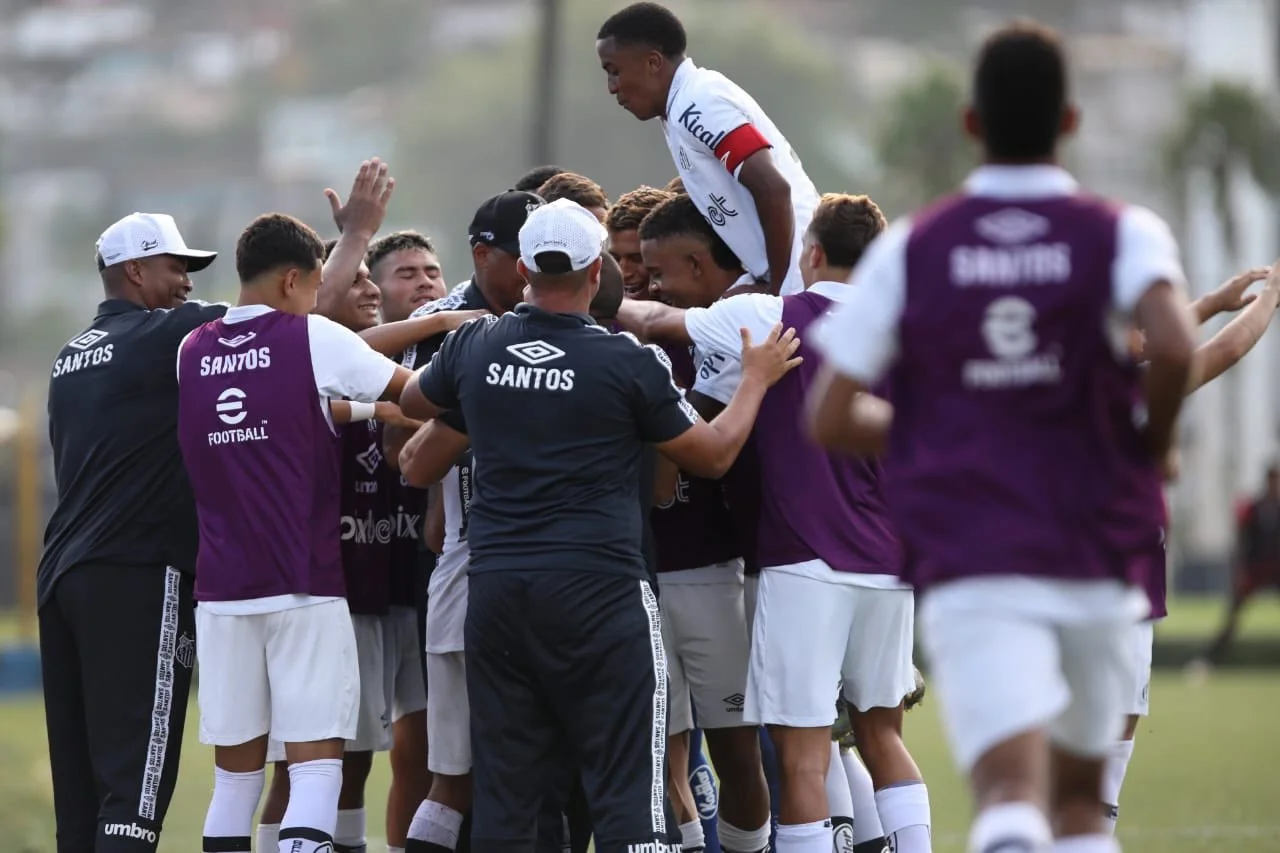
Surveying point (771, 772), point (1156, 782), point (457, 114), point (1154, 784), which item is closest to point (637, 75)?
point (771, 772)

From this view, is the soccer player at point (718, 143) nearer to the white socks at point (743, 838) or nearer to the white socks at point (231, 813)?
the white socks at point (743, 838)

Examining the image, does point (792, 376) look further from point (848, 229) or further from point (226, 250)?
point (226, 250)

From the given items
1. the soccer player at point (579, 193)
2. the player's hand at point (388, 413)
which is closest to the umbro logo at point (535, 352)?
the player's hand at point (388, 413)

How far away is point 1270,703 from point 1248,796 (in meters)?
8.84

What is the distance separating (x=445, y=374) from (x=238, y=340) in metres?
1.03

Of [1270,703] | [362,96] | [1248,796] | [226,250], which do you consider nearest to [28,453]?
[1270,703]

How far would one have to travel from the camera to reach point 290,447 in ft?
24.6

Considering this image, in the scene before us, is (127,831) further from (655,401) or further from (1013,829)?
(1013,829)

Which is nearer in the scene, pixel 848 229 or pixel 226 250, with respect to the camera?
pixel 848 229

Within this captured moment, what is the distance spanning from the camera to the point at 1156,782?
48.4 ft

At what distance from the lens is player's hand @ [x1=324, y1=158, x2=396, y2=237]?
27.1ft

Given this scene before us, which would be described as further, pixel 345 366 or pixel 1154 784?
pixel 1154 784

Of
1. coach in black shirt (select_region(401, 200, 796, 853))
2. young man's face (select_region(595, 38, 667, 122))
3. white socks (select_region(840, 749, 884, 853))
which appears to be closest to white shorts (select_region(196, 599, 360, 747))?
coach in black shirt (select_region(401, 200, 796, 853))

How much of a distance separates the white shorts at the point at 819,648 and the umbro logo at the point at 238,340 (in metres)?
2.17
